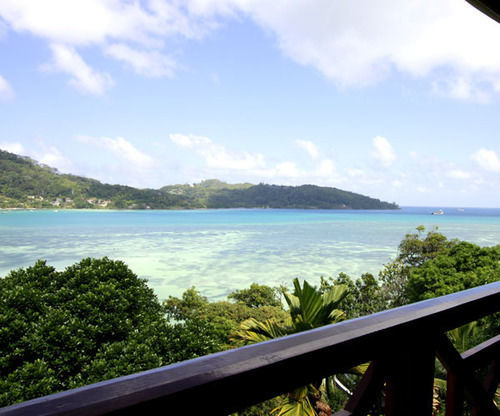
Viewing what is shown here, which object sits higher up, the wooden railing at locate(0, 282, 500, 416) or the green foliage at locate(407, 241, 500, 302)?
the wooden railing at locate(0, 282, 500, 416)

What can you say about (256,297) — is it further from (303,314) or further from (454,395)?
(454,395)

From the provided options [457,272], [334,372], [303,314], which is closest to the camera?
[334,372]

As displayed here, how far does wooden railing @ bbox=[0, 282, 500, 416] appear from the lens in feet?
1.23

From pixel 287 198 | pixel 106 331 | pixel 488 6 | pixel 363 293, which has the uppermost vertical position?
pixel 287 198

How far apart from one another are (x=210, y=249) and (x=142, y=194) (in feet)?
128

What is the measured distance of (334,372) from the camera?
55cm

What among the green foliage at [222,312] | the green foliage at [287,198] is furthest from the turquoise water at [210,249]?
the green foliage at [287,198]

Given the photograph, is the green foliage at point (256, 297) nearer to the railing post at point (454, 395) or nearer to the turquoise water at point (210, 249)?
the railing post at point (454, 395)

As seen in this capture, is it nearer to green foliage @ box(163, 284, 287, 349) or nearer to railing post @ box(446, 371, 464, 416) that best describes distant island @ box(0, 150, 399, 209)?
green foliage @ box(163, 284, 287, 349)

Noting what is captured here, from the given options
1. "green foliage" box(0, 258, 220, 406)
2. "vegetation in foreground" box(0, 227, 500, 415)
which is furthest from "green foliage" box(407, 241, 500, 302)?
"green foliage" box(0, 258, 220, 406)

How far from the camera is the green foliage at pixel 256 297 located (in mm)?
12711

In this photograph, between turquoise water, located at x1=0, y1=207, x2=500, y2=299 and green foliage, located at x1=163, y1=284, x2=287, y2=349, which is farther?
turquoise water, located at x1=0, y1=207, x2=500, y2=299

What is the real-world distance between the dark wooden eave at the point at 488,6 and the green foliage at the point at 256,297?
39.5 feet

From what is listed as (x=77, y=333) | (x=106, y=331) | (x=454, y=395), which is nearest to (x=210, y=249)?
(x=106, y=331)
